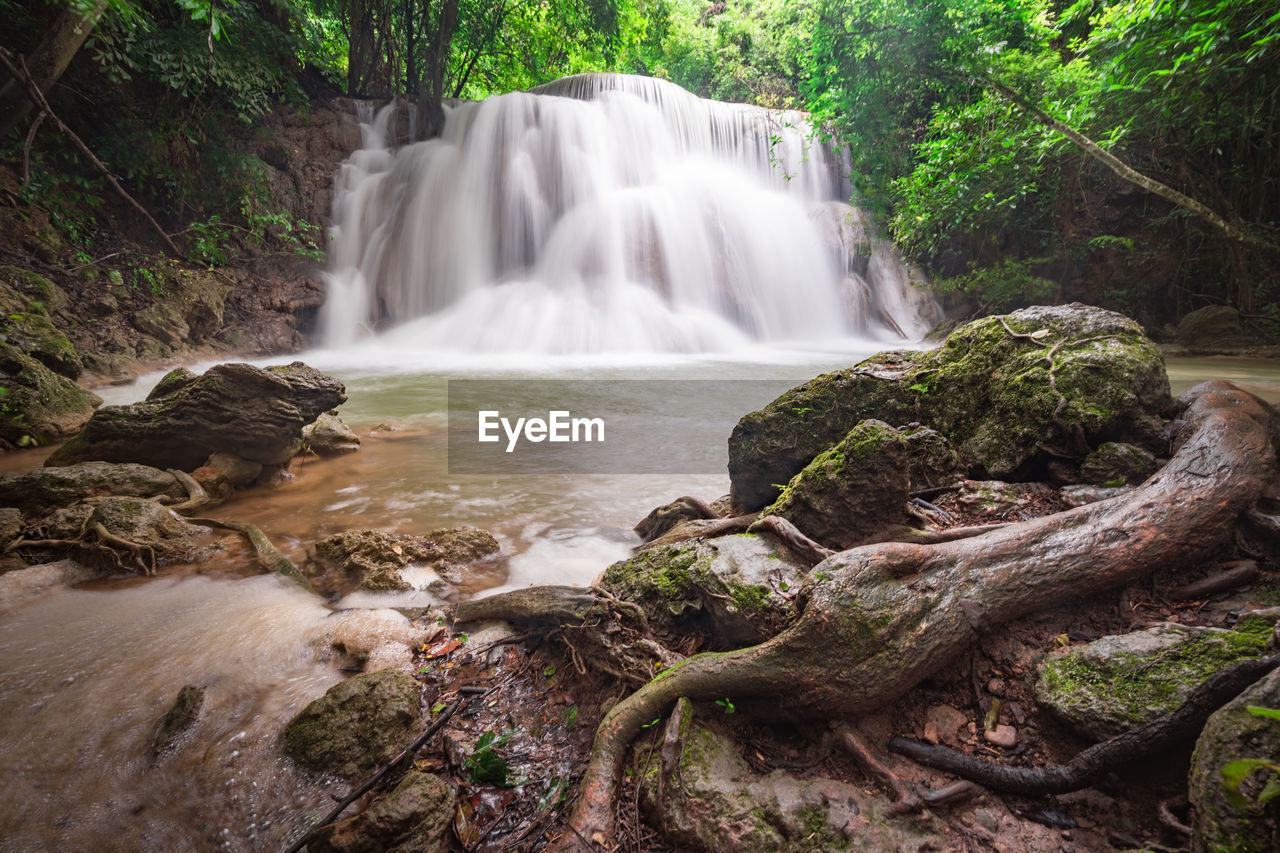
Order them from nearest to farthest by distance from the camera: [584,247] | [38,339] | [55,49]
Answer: [55,49] < [38,339] < [584,247]

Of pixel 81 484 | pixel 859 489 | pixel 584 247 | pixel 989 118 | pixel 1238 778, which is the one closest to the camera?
pixel 1238 778

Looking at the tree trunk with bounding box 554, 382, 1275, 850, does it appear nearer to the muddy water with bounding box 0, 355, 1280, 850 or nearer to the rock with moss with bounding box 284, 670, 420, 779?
the rock with moss with bounding box 284, 670, 420, 779

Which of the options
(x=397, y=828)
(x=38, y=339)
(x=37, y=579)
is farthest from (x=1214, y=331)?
(x=38, y=339)

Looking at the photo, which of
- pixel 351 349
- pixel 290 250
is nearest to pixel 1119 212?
pixel 351 349

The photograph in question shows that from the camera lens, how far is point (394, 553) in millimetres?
3580

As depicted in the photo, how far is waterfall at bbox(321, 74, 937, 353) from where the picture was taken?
14.6 m

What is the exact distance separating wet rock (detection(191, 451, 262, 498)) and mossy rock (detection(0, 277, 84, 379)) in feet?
13.4

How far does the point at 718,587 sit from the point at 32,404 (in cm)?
792

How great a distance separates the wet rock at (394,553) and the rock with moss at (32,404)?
15.1 ft

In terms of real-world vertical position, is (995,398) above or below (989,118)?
below

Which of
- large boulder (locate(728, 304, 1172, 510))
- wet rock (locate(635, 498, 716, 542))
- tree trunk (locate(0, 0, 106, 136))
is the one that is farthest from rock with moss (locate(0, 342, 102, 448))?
large boulder (locate(728, 304, 1172, 510))

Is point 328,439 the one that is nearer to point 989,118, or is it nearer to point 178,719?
point 178,719

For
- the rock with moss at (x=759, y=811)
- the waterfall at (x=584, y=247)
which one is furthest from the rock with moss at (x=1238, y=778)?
the waterfall at (x=584, y=247)

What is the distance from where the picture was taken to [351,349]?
47.0ft
